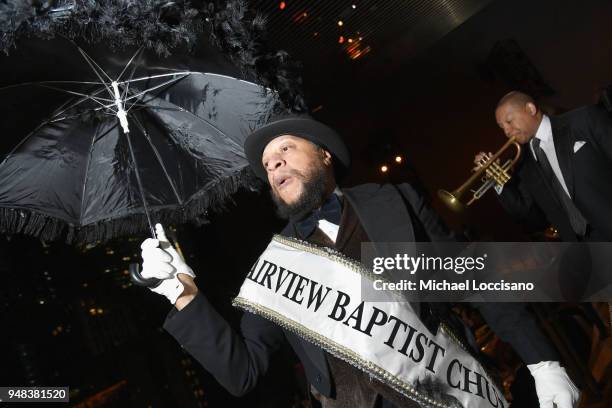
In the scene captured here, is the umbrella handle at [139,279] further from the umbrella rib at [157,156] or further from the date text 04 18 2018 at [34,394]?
the date text 04 18 2018 at [34,394]

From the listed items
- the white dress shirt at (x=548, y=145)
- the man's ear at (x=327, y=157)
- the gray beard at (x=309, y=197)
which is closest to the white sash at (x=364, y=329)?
the gray beard at (x=309, y=197)

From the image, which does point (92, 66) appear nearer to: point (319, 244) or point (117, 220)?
point (117, 220)

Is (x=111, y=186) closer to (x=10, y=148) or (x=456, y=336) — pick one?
(x=10, y=148)

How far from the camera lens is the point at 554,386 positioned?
1.61 m

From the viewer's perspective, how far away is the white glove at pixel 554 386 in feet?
5.23

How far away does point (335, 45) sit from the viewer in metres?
6.39

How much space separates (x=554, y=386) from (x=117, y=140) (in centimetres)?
253

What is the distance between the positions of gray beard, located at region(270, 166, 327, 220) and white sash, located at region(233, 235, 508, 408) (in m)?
0.16

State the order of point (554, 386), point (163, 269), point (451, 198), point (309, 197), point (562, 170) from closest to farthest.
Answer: point (554, 386), point (163, 269), point (309, 197), point (562, 170), point (451, 198)

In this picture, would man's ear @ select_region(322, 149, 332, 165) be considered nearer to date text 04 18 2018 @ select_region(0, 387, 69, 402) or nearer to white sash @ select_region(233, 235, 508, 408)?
white sash @ select_region(233, 235, 508, 408)

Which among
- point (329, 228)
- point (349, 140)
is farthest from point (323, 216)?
point (349, 140)

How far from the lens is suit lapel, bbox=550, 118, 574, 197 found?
3.36m

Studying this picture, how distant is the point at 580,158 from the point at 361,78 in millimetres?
4836

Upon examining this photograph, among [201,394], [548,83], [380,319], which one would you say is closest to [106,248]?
[201,394]
